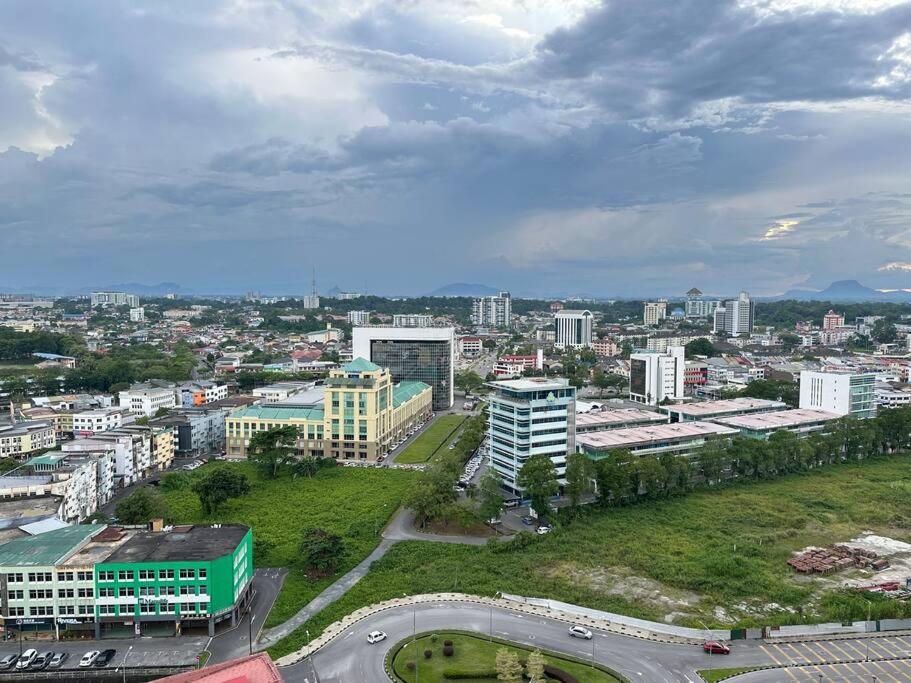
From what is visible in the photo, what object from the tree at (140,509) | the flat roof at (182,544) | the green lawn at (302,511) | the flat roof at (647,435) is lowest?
the green lawn at (302,511)

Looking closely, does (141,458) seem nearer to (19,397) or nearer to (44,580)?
(44,580)

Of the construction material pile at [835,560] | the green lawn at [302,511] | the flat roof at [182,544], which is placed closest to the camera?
the flat roof at [182,544]

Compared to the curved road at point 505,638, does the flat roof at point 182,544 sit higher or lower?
higher

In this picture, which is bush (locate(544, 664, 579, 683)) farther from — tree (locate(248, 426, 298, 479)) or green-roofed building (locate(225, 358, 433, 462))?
green-roofed building (locate(225, 358, 433, 462))

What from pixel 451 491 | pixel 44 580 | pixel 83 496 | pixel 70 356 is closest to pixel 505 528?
pixel 451 491

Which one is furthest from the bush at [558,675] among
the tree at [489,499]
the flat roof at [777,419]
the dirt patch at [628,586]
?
the flat roof at [777,419]

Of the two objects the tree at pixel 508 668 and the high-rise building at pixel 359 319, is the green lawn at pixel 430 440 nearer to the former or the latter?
the tree at pixel 508 668

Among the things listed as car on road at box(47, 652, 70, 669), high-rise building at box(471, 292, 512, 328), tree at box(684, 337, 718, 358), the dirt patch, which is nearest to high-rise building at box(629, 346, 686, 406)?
tree at box(684, 337, 718, 358)
